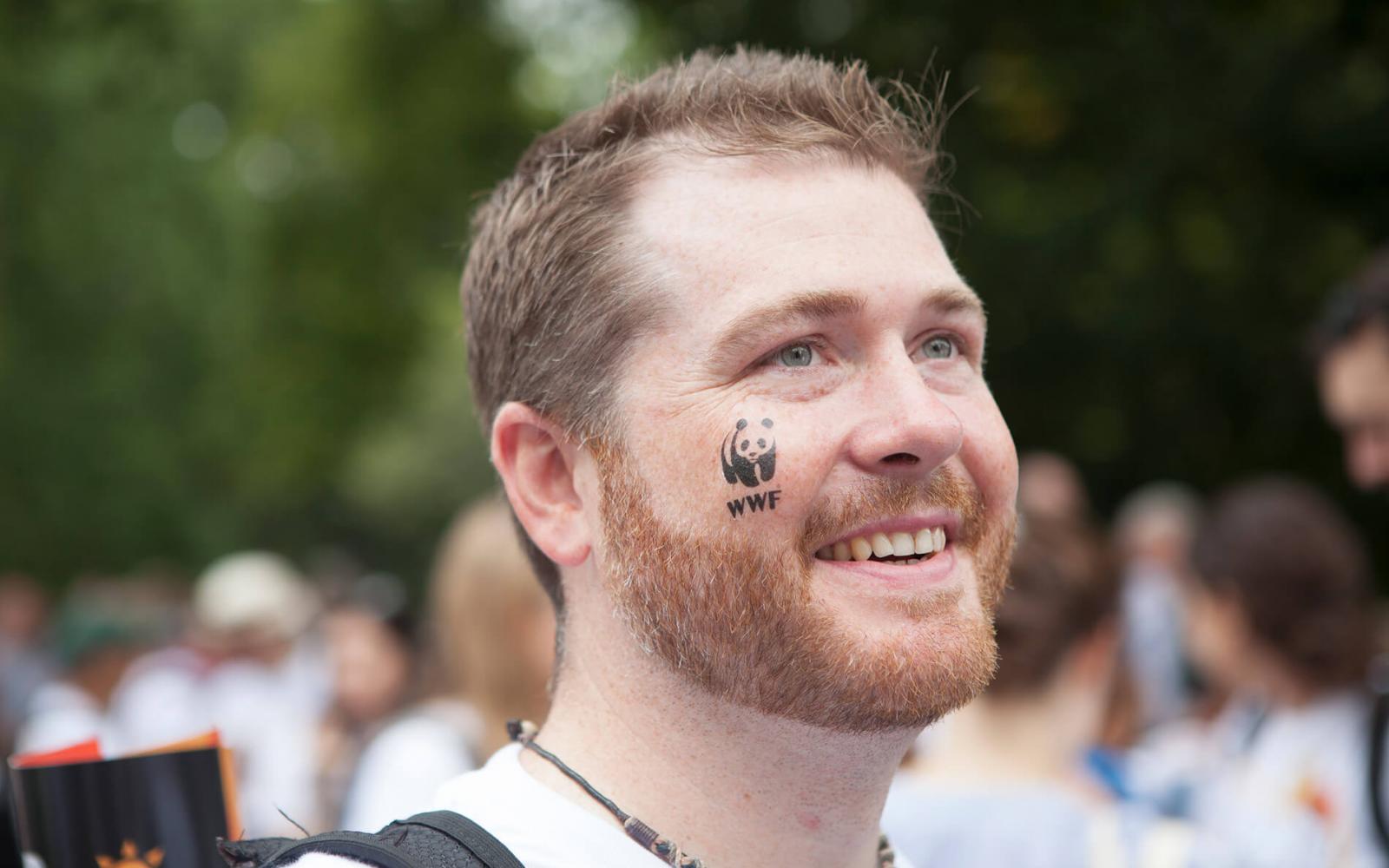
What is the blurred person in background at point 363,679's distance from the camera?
6543 millimetres

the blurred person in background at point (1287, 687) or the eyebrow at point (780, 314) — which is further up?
the eyebrow at point (780, 314)

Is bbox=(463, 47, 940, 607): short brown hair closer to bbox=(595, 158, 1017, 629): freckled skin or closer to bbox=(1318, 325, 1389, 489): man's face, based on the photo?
bbox=(595, 158, 1017, 629): freckled skin

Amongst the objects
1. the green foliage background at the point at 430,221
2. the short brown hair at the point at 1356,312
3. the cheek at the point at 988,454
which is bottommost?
the cheek at the point at 988,454

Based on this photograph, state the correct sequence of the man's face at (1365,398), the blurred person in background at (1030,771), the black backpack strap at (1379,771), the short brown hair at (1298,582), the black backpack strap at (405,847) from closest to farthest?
1. the black backpack strap at (405,847)
2. the blurred person in background at (1030,771)
3. the black backpack strap at (1379,771)
4. the man's face at (1365,398)
5. the short brown hair at (1298,582)

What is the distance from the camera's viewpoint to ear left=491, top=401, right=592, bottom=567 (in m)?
2.26

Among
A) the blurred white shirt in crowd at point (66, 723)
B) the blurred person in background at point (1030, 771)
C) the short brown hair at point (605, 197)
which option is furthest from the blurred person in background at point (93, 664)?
the short brown hair at point (605, 197)

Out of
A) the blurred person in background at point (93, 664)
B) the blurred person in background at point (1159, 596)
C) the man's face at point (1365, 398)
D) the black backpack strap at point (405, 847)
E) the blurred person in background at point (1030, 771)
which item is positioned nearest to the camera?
the black backpack strap at point (405, 847)

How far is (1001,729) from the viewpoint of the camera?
3873 mm

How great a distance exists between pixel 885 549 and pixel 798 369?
292 mm

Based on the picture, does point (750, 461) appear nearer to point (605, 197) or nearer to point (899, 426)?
point (899, 426)

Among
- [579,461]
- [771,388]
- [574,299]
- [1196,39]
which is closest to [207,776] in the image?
[579,461]

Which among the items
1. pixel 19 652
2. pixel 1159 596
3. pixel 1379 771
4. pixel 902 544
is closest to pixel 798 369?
pixel 902 544

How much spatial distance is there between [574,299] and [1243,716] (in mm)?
4134

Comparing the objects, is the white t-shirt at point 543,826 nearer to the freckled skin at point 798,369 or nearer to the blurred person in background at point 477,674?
the freckled skin at point 798,369
